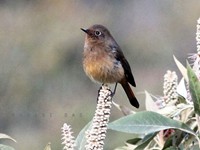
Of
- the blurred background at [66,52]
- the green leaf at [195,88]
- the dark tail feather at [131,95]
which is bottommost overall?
the green leaf at [195,88]

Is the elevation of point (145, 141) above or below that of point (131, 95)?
below

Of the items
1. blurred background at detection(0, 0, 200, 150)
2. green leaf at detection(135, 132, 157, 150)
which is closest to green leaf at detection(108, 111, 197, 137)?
green leaf at detection(135, 132, 157, 150)

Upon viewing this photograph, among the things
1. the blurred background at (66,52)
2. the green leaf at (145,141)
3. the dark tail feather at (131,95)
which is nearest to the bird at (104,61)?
the dark tail feather at (131,95)

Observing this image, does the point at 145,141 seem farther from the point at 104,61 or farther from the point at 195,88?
the point at 104,61

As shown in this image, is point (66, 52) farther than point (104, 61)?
Yes

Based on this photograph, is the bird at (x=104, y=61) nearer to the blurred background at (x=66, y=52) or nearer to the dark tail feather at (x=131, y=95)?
the dark tail feather at (x=131, y=95)

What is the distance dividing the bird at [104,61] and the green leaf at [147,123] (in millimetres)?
2294

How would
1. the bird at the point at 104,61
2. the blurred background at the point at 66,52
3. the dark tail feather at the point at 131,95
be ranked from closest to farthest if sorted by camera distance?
the dark tail feather at the point at 131,95 → the bird at the point at 104,61 → the blurred background at the point at 66,52

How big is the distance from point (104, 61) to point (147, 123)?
109 inches

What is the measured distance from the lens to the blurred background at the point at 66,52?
43.4 ft

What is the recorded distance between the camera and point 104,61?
471 centimetres

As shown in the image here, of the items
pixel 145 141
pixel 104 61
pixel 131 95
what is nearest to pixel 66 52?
pixel 104 61

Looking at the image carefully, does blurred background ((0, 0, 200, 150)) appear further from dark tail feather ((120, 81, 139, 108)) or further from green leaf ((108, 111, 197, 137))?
green leaf ((108, 111, 197, 137))

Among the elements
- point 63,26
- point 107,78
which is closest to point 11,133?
point 63,26
